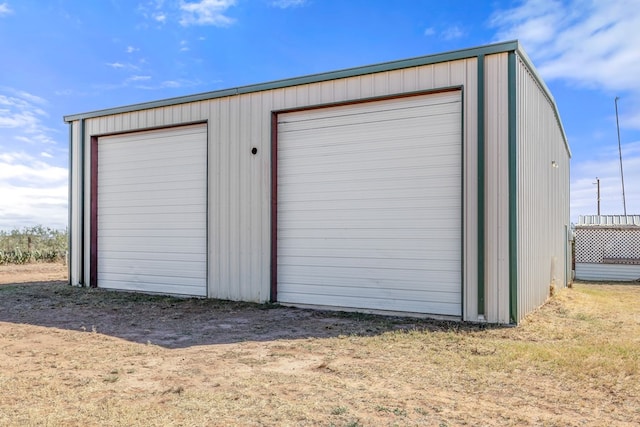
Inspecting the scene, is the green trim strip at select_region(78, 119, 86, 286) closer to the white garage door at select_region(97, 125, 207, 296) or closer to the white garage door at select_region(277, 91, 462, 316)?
the white garage door at select_region(97, 125, 207, 296)

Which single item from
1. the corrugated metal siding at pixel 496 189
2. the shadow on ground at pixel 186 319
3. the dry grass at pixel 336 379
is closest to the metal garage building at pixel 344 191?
the corrugated metal siding at pixel 496 189

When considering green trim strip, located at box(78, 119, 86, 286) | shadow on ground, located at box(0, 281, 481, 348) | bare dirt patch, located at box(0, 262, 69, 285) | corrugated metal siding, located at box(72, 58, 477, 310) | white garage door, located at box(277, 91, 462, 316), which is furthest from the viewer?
bare dirt patch, located at box(0, 262, 69, 285)

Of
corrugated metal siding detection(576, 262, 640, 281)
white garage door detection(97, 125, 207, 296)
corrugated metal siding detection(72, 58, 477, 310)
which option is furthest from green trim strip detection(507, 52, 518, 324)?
corrugated metal siding detection(576, 262, 640, 281)

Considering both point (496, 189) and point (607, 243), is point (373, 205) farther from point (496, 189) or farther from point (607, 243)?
point (607, 243)

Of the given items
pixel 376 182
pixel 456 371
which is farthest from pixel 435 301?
pixel 456 371

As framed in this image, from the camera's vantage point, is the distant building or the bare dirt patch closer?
the bare dirt patch

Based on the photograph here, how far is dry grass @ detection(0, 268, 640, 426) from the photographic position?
3.62 metres

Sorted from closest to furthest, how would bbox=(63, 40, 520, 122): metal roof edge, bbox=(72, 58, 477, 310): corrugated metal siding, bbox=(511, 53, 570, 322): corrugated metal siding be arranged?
bbox=(63, 40, 520, 122): metal roof edge, bbox=(511, 53, 570, 322): corrugated metal siding, bbox=(72, 58, 477, 310): corrugated metal siding

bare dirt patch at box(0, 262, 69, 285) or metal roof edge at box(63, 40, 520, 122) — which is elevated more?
metal roof edge at box(63, 40, 520, 122)

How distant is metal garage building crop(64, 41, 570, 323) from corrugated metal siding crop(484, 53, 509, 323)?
19 millimetres

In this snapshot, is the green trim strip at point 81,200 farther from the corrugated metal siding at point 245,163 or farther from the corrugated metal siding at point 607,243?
the corrugated metal siding at point 607,243

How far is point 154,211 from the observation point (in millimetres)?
10711

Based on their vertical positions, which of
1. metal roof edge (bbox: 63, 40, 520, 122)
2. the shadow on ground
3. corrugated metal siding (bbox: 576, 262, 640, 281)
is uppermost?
metal roof edge (bbox: 63, 40, 520, 122)

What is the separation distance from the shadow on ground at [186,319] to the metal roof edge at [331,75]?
3.92 metres
